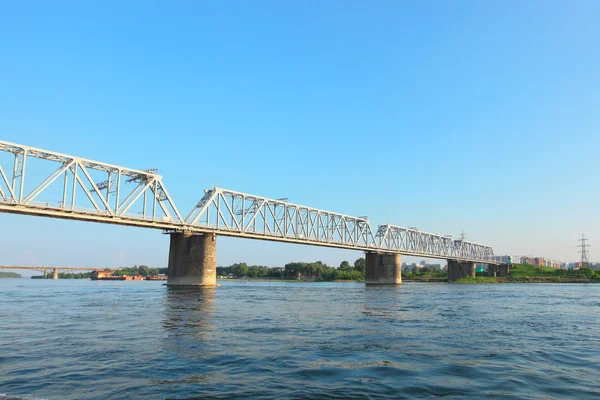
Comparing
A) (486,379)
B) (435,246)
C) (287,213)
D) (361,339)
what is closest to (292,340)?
(361,339)

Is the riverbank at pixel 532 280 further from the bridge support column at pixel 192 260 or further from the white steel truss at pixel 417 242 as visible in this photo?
the bridge support column at pixel 192 260

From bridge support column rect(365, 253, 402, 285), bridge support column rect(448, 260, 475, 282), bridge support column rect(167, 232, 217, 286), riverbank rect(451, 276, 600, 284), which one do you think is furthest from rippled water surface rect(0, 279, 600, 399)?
bridge support column rect(448, 260, 475, 282)

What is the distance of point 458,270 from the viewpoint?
18225cm

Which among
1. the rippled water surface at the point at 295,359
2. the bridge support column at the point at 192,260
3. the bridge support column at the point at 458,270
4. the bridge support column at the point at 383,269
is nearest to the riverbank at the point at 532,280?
the bridge support column at the point at 458,270

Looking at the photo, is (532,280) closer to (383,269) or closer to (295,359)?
(383,269)

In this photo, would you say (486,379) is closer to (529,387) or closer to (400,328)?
(529,387)

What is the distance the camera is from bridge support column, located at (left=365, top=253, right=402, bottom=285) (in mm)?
133000

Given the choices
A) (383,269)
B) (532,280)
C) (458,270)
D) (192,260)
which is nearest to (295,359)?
(192,260)

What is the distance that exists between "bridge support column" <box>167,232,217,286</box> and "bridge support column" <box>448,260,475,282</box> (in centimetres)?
12532

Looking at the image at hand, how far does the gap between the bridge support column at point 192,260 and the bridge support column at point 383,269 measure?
219 feet

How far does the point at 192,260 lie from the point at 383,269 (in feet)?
240

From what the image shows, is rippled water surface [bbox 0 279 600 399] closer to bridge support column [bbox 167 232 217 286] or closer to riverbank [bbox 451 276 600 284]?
bridge support column [bbox 167 232 217 286]

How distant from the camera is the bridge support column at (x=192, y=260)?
78.3 m

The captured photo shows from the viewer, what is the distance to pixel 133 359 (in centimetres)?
1566
